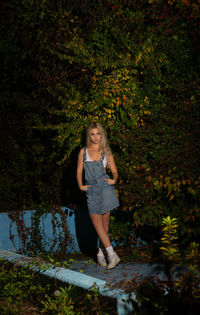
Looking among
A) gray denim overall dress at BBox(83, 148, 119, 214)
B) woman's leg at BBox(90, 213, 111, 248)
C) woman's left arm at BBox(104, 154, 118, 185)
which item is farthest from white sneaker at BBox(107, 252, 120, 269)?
woman's left arm at BBox(104, 154, 118, 185)

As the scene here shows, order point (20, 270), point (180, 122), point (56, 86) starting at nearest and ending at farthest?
point (20, 270)
point (180, 122)
point (56, 86)

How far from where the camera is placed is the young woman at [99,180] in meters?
5.32

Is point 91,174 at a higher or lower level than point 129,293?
higher

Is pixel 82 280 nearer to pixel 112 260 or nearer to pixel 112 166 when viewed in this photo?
pixel 112 260

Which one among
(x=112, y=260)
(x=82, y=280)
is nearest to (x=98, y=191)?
(x=112, y=260)

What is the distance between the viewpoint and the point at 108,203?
5.34m

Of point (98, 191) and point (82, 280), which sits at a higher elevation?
point (98, 191)

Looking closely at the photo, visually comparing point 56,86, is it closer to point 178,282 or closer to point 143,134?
point 143,134

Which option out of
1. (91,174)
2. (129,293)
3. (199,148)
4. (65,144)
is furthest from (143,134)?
(129,293)

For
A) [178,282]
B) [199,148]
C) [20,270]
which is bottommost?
[20,270]

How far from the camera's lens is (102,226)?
17.3 ft

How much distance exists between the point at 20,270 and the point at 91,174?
154 cm

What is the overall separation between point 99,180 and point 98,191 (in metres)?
0.15

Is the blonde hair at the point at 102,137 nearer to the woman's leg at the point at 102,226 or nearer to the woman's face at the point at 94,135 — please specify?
the woman's face at the point at 94,135
